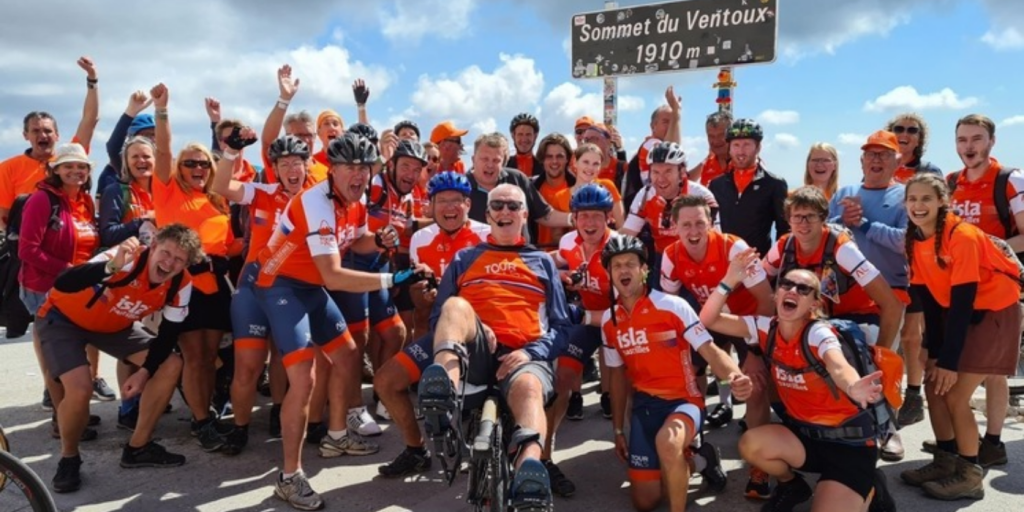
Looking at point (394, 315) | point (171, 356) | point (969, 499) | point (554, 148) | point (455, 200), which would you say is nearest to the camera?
point (969, 499)

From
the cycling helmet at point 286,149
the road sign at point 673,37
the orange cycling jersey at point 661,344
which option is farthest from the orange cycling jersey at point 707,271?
the road sign at point 673,37

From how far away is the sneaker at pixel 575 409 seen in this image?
610cm

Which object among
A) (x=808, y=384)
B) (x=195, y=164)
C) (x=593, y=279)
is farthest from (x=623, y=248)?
(x=195, y=164)

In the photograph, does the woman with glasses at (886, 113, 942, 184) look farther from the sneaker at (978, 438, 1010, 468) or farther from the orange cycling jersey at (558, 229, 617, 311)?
the orange cycling jersey at (558, 229, 617, 311)

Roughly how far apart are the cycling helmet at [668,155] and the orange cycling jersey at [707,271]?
899 mm

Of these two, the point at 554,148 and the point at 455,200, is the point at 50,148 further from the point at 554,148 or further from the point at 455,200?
the point at 554,148

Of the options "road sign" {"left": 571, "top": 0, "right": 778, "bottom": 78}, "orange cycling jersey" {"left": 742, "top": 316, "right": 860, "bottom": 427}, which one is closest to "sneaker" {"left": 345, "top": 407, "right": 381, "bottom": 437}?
"orange cycling jersey" {"left": 742, "top": 316, "right": 860, "bottom": 427}

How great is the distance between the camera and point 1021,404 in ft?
20.1

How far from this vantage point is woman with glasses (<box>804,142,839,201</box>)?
596cm

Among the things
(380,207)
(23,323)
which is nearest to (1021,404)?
(380,207)

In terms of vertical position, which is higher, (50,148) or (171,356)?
(50,148)

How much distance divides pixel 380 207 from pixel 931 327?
4389 millimetres

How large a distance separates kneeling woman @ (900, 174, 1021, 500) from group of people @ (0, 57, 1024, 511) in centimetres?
1

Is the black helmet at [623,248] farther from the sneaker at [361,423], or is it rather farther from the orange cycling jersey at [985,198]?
the orange cycling jersey at [985,198]
